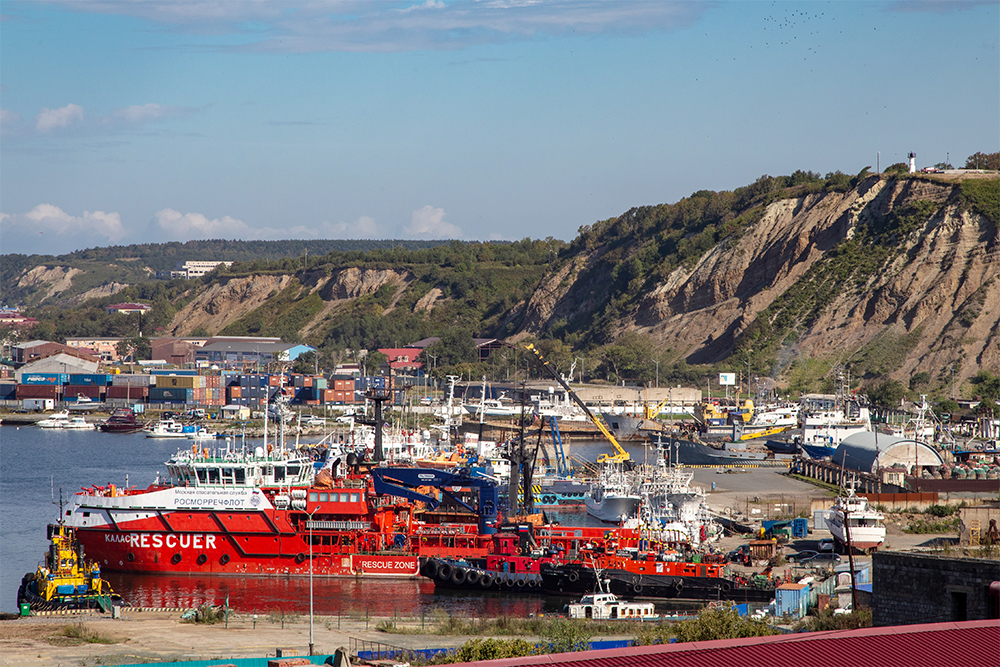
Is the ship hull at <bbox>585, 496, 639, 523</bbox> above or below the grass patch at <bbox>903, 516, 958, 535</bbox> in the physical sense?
above

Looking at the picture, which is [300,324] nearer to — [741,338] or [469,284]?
[469,284]

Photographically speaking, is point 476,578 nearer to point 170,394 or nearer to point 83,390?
point 170,394

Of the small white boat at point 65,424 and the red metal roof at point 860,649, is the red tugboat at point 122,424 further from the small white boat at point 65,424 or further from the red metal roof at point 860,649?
the red metal roof at point 860,649

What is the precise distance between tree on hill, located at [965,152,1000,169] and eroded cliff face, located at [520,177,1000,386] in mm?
10605

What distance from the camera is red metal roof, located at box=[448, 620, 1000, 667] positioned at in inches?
511

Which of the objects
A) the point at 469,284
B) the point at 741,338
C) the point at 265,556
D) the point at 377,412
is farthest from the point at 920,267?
the point at 469,284

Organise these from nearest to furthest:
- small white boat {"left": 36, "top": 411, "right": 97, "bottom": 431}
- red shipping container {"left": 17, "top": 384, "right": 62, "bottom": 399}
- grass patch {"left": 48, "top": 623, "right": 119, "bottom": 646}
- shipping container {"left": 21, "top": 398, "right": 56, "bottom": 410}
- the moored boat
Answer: grass patch {"left": 48, "top": 623, "right": 119, "bottom": 646}
the moored boat
small white boat {"left": 36, "top": 411, "right": 97, "bottom": 431}
shipping container {"left": 21, "top": 398, "right": 56, "bottom": 410}
red shipping container {"left": 17, "top": 384, "right": 62, "bottom": 399}

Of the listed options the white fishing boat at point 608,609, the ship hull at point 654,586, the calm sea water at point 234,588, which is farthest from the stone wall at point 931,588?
the calm sea water at point 234,588

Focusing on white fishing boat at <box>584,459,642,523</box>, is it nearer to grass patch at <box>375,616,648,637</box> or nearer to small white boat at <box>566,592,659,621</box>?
small white boat at <box>566,592,659,621</box>

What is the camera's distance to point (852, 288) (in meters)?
103

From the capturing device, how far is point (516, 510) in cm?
3997

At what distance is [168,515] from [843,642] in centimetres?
2758

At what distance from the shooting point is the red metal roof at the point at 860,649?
42.6ft

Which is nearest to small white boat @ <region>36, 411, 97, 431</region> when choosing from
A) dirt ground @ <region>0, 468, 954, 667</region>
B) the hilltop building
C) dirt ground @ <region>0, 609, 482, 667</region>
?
the hilltop building
